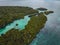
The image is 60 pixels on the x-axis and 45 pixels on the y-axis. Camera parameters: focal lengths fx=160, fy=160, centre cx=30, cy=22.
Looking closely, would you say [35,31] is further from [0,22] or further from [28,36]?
[0,22]

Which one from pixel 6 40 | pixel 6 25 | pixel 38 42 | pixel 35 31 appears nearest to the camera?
pixel 6 40

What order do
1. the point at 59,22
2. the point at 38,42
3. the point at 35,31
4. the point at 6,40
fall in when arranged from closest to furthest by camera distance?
the point at 6,40 < the point at 38,42 < the point at 35,31 < the point at 59,22

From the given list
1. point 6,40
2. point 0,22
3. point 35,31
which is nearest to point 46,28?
point 35,31

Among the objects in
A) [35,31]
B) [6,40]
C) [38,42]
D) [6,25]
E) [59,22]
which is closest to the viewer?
[6,40]

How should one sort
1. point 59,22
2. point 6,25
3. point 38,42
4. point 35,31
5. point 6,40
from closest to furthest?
point 6,40 → point 38,42 → point 35,31 → point 6,25 → point 59,22

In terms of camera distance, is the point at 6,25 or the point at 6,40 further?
the point at 6,25

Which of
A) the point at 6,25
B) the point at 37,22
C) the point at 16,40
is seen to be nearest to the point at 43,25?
the point at 37,22

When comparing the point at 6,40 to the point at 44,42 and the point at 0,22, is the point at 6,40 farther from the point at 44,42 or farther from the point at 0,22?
the point at 0,22

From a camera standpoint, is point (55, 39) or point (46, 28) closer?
point (55, 39)
